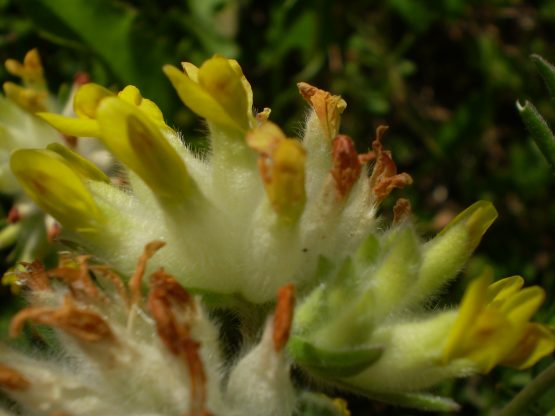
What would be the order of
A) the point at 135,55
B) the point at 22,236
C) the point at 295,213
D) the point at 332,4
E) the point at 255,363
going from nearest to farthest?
the point at 255,363, the point at 295,213, the point at 22,236, the point at 135,55, the point at 332,4

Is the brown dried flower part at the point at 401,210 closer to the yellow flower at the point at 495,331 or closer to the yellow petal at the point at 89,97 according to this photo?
the yellow flower at the point at 495,331

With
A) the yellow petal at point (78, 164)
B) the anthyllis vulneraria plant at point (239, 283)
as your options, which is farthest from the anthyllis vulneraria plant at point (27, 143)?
the anthyllis vulneraria plant at point (239, 283)

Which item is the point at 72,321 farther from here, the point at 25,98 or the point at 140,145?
the point at 25,98

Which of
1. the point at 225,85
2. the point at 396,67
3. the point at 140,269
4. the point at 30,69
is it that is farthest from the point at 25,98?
the point at 396,67

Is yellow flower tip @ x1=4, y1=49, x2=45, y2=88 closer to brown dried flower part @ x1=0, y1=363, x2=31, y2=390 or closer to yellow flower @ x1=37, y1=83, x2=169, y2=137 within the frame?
yellow flower @ x1=37, y1=83, x2=169, y2=137

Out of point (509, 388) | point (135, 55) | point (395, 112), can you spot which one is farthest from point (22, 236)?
point (395, 112)

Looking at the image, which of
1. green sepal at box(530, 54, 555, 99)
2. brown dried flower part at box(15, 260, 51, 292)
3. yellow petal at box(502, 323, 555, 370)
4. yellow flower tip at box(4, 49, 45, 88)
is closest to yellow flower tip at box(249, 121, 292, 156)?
brown dried flower part at box(15, 260, 51, 292)

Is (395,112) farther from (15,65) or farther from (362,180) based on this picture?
(362,180)
